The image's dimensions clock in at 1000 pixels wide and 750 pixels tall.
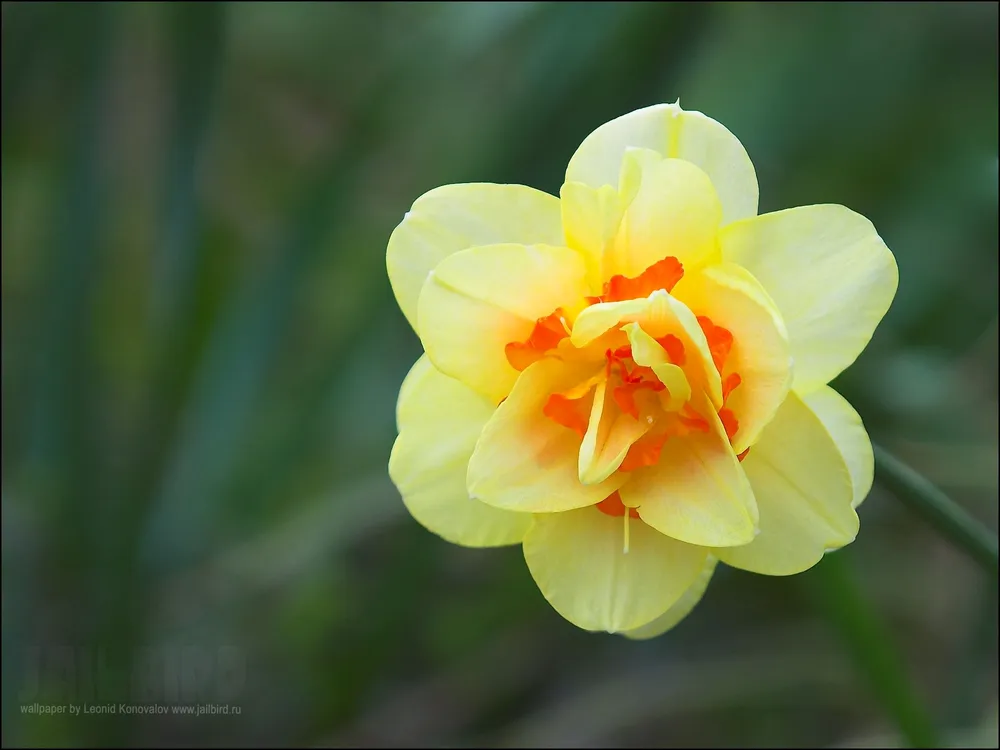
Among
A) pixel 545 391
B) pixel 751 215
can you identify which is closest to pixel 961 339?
pixel 751 215

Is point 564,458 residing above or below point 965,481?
above

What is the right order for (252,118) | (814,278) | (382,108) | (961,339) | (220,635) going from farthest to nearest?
(252,118) → (220,635) → (382,108) → (961,339) → (814,278)

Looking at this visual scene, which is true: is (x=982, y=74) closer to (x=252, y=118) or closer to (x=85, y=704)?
(x=252, y=118)

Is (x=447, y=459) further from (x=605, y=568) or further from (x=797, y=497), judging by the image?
(x=797, y=497)

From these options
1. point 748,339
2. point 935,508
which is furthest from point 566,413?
point 935,508

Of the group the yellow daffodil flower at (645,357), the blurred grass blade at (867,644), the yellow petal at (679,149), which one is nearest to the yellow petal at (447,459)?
the yellow daffodil flower at (645,357)

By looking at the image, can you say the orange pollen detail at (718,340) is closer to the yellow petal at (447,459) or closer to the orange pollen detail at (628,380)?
the orange pollen detail at (628,380)
